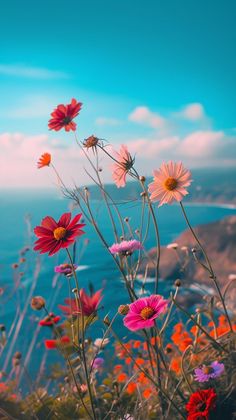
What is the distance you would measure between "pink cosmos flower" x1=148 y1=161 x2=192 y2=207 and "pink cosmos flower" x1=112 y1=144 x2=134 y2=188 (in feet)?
0.27

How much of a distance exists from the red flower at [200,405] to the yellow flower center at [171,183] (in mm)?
570

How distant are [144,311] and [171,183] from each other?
0.35 metres

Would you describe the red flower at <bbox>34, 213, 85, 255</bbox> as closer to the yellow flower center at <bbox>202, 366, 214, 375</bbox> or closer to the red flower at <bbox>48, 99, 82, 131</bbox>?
the red flower at <bbox>48, 99, 82, 131</bbox>

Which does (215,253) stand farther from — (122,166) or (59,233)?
(59,233)

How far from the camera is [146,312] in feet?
2.91

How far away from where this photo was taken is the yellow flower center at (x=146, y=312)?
88 cm

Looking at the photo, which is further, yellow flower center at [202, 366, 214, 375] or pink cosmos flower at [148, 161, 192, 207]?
yellow flower center at [202, 366, 214, 375]

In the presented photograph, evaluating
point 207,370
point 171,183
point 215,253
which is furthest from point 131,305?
point 215,253

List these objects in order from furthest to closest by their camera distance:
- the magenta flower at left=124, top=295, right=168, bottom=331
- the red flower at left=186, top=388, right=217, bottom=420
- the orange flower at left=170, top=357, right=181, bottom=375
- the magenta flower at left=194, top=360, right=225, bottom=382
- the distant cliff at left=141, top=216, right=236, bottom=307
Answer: the distant cliff at left=141, top=216, right=236, bottom=307 → the orange flower at left=170, top=357, right=181, bottom=375 → the magenta flower at left=194, top=360, right=225, bottom=382 → the red flower at left=186, top=388, right=217, bottom=420 → the magenta flower at left=124, top=295, right=168, bottom=331

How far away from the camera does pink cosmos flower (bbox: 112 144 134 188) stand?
109 cm

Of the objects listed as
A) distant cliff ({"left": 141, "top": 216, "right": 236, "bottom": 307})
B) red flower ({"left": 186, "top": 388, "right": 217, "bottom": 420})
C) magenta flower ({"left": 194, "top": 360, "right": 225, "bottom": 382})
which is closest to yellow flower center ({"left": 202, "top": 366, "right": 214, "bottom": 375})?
magenta flower ({"left": 194, "top": 360, "right": 225, "bottom": 382})

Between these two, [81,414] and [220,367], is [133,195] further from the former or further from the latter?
[81,414]

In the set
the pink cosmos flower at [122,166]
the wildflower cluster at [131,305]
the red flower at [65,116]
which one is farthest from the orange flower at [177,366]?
the red flower at [65,116]

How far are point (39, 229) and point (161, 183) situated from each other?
0.35m
